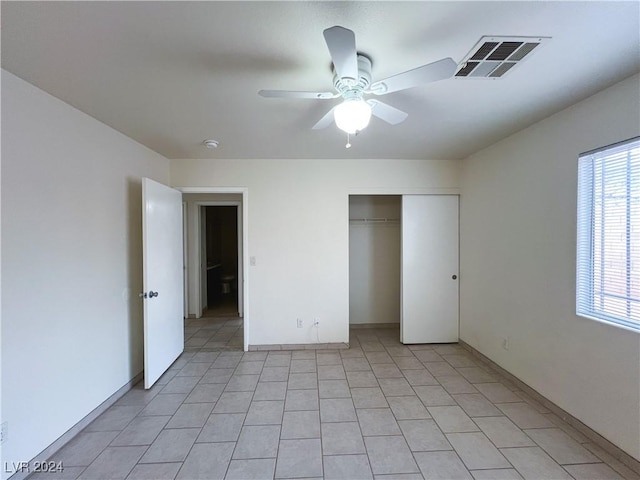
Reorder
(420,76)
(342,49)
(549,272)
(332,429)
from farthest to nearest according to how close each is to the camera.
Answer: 1. (549,272)
2. (332,429)
3. (420,76)
4. (342,49)

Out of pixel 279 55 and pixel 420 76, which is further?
pixel 279 55

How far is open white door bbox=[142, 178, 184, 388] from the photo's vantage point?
2744 mm

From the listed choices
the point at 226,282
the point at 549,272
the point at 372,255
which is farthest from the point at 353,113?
the point at 226,282

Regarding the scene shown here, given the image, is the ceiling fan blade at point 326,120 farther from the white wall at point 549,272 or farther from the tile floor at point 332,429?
the tile floor at point 332,429

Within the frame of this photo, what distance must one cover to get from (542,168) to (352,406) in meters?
2.61

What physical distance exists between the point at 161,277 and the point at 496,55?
329 cm

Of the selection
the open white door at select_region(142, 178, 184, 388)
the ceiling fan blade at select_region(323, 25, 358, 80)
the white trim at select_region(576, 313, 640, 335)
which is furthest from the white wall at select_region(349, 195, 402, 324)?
the ceiling fan blade at select_region(323, 25, 358, 80)

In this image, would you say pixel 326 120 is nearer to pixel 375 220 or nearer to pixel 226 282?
pixel 375 220

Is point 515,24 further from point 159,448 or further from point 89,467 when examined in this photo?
point 89,467

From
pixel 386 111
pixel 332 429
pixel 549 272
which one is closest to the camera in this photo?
pixel 386 111

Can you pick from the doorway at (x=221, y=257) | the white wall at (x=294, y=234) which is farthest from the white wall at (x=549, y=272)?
the doorway at (x=221, y=257)

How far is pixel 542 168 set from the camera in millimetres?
2473

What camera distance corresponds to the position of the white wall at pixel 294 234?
367 centimetres

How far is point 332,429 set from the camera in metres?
2.15
